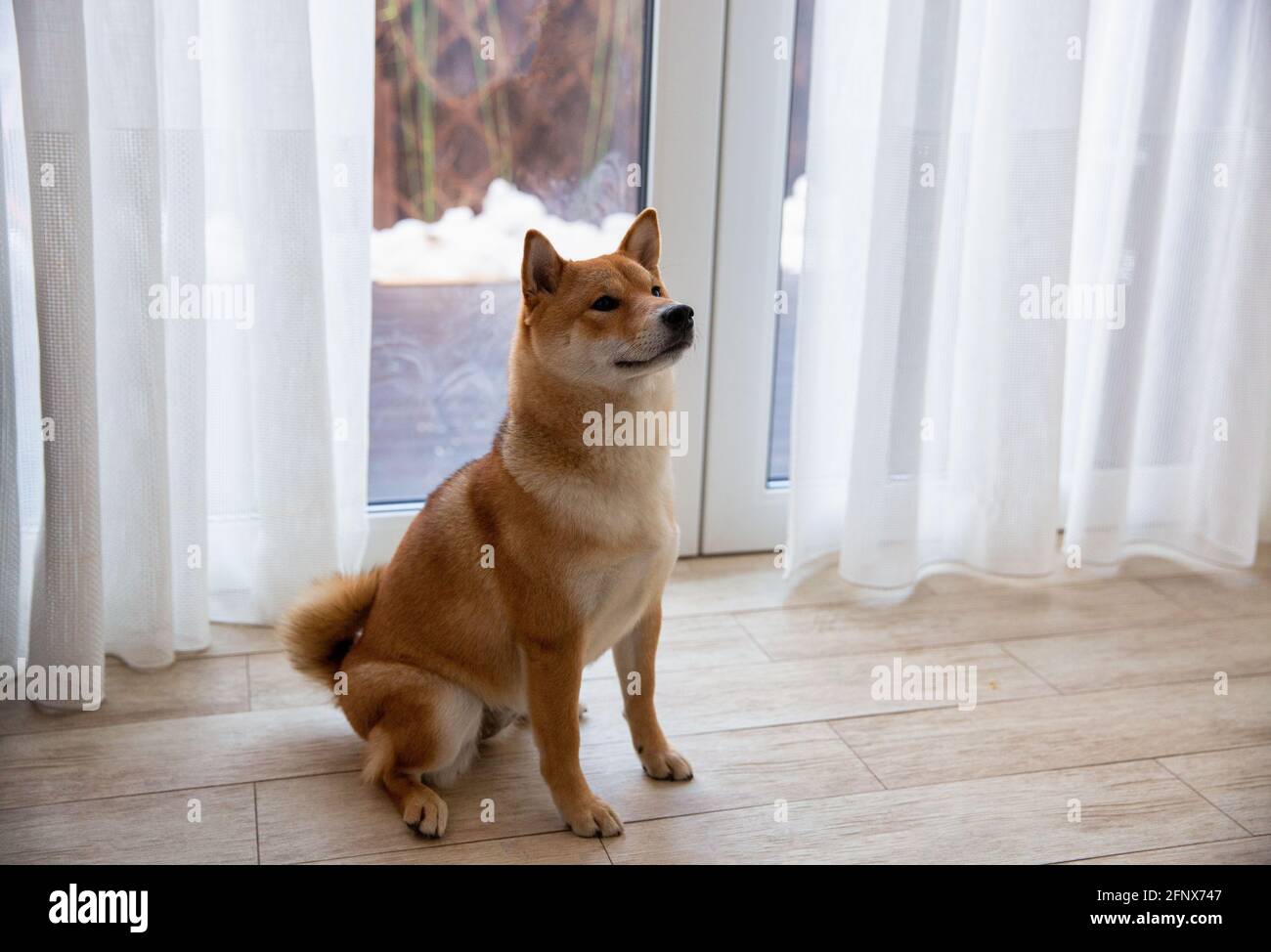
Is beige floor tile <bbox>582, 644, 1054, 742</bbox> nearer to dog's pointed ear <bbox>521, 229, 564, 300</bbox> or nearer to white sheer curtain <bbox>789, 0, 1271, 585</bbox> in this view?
white sheer curtain <bbox>789, 0, 1271, 585</bbox>

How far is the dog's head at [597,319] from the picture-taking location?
1.62 meters

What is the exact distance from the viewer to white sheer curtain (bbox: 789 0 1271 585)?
7.70ft

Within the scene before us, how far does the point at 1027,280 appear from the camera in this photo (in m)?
2.44

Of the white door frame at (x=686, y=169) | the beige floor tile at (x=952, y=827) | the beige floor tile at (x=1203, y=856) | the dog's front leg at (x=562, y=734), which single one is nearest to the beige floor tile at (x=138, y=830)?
the dog's front leg at (x=562, y=734)

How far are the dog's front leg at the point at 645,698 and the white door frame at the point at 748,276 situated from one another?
2.73ft

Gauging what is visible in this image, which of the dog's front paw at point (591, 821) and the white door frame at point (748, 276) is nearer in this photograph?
the dog's front paw at point (591, 821)

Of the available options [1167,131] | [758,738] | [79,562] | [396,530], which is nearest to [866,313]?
[1167,131]

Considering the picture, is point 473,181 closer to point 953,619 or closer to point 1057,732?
point 953,619

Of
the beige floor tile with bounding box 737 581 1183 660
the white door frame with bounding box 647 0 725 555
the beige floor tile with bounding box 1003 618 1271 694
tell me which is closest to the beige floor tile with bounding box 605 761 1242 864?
the beige floor tile with bounding box 1003 618 1271 694

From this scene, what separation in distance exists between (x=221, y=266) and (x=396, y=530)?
2.15ft

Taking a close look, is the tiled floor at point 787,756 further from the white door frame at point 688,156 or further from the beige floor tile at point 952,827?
the white door frame at point 688,156

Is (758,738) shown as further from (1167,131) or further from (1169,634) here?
(1167,131)

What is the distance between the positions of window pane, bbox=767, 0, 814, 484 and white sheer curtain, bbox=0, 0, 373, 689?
2.87 feet

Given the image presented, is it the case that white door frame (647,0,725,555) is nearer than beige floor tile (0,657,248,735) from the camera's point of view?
No
